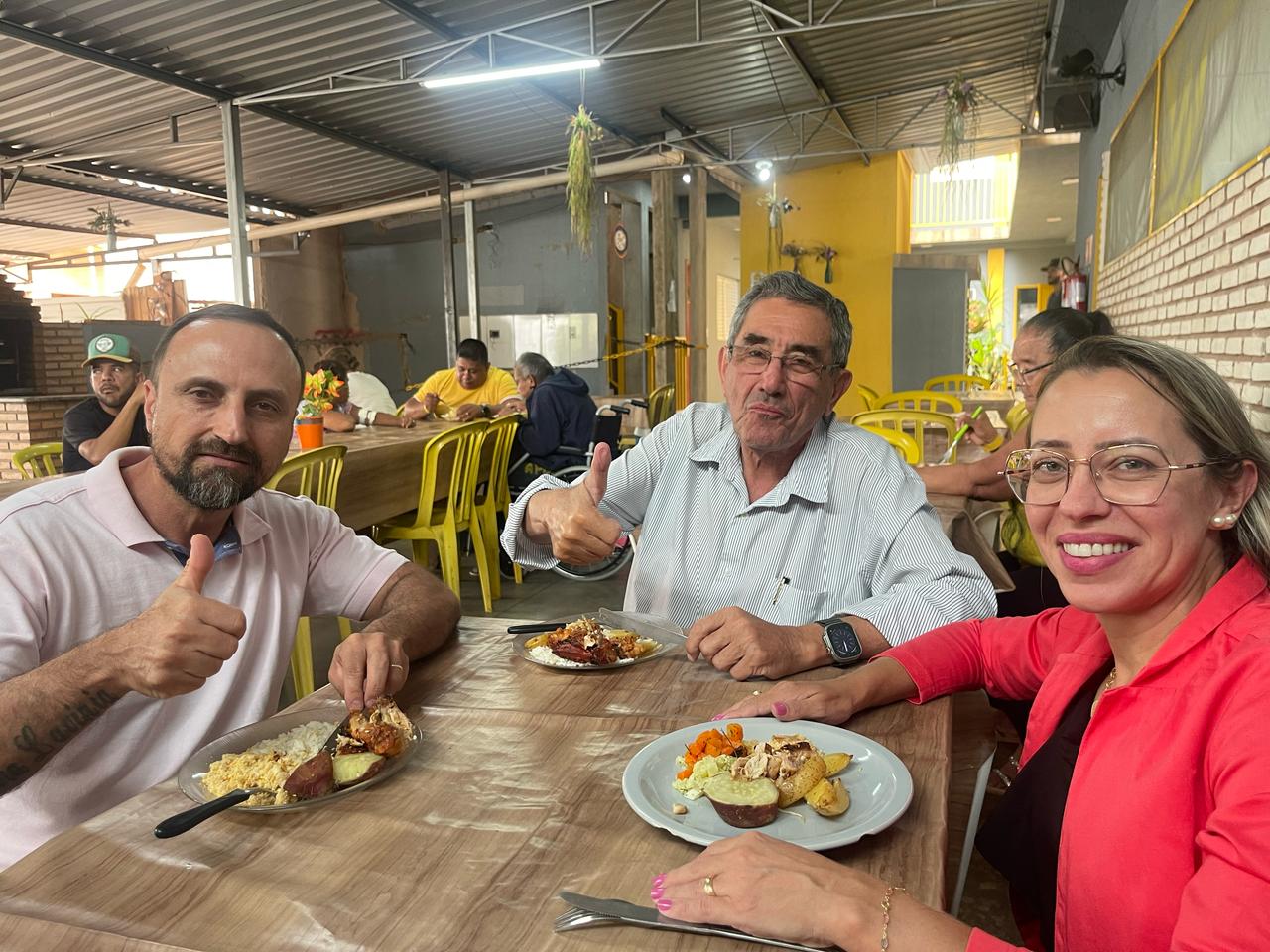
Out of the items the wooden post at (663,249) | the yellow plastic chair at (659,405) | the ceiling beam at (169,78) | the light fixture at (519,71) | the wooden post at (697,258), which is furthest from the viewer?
the wooden post at (697,258)

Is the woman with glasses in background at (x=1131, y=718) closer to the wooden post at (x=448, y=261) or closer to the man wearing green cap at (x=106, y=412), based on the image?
the man wearing green cap at (x=106, y=412)

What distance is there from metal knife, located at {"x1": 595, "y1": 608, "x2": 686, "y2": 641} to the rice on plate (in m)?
0.62

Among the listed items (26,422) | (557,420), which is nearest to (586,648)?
(557,420)

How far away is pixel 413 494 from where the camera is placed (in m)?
4.94

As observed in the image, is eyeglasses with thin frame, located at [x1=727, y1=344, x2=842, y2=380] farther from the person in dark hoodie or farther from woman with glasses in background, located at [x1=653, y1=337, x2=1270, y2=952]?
the person in dark hoodie

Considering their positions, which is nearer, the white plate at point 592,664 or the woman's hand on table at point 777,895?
the woman's hand on table at point 777,895

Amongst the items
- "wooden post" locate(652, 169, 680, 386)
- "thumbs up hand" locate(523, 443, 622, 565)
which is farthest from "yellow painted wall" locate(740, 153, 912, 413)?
"thumbs up hand" locate(523, 443, 622, 565)

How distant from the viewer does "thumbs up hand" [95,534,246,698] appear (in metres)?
1.09

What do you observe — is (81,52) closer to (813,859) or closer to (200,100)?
(200,100)

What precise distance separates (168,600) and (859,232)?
13.0 m

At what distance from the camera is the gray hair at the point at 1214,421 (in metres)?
1.00

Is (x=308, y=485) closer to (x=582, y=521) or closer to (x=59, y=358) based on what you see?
(x=582, y=521)

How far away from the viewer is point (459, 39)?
6848mm

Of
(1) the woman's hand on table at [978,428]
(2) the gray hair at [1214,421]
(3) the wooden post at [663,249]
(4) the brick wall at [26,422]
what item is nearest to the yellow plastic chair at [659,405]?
(3) the wooden post at [663,249]
